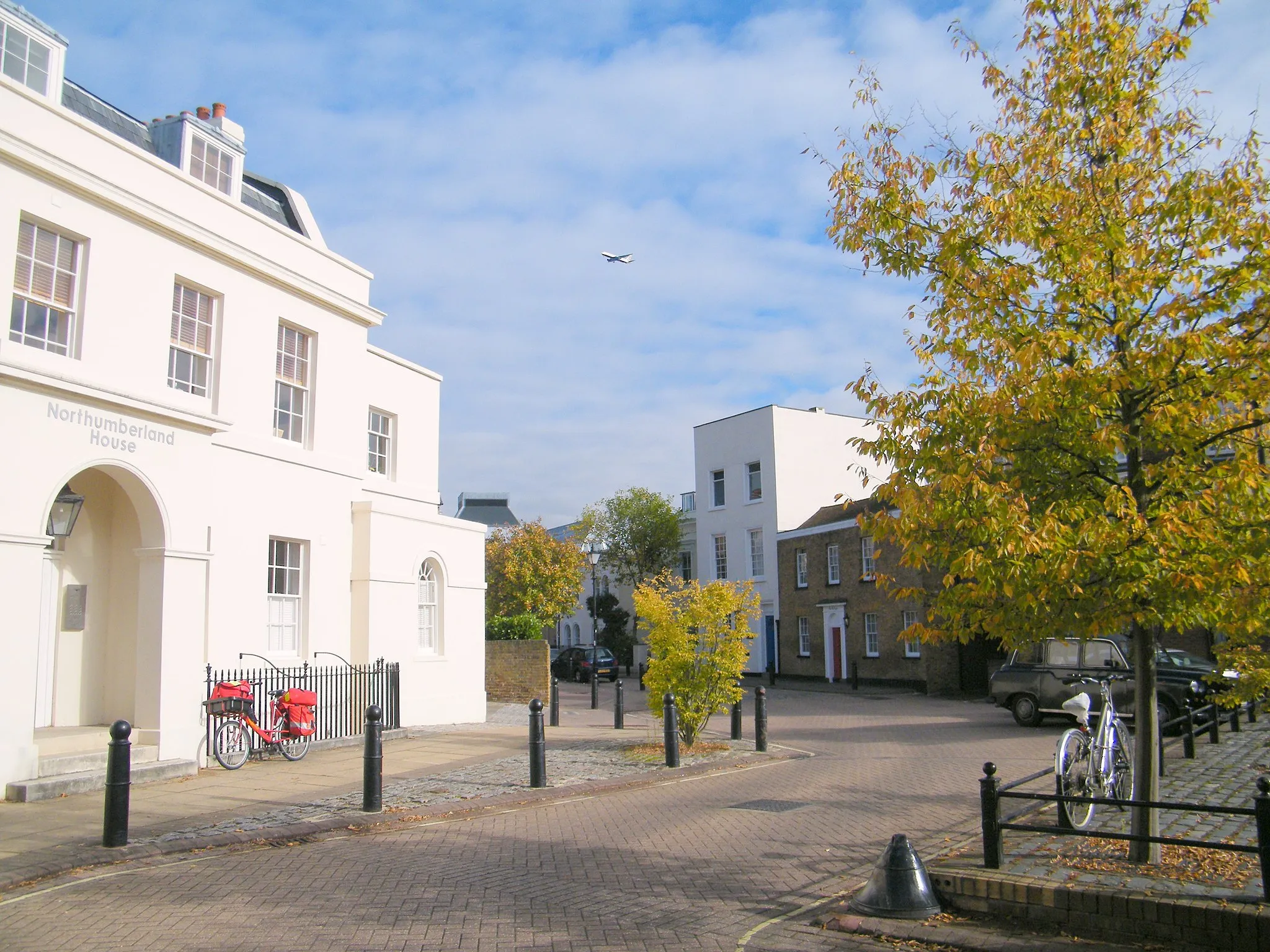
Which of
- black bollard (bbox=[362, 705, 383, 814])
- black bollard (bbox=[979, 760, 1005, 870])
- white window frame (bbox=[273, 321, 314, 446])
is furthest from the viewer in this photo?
white window frame (bbox=[273, 321, 314, 446])

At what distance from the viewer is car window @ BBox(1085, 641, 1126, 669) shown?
708 inches

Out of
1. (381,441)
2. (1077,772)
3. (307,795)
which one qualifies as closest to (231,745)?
(307,795)

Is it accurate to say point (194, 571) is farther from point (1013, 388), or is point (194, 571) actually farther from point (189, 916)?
point (1013, 388)

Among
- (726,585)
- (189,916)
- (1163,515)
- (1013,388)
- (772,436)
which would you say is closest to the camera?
(1163,515)

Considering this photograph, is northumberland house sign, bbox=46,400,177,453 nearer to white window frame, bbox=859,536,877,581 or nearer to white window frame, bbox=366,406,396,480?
white window frame, bbox=366,406,396,480

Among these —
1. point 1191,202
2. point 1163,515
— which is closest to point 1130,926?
point 1163,515

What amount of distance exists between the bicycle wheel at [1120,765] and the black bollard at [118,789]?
30.0 feet

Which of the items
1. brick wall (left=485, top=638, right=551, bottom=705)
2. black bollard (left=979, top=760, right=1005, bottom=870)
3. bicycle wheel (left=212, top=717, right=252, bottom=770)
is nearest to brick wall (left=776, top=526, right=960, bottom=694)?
brick wall (left=485, top=638, right=551, bottom=705)

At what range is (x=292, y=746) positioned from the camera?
1448cm

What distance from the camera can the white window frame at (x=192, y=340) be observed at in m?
14.8

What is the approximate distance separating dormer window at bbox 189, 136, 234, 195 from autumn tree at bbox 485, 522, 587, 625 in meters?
25.4

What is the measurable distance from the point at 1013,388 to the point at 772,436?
113 feet

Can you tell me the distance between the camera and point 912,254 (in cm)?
801

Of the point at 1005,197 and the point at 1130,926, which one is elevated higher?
the point at 1005,197
